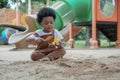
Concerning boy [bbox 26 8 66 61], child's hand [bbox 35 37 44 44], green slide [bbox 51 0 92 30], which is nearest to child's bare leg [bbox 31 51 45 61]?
boy [bbox 26 8 66 61]

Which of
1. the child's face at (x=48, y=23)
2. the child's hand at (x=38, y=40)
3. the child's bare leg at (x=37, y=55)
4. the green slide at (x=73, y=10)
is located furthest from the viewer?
the green slide at (x=73, y=10)

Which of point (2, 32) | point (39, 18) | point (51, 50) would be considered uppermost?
point (39, 18)

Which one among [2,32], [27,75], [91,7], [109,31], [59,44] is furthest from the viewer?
[2,32]

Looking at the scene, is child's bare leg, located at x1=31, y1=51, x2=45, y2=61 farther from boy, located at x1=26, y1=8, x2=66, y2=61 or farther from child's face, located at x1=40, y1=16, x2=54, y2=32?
child's face, located at x1=40, y1=16, x2=54, y2=32

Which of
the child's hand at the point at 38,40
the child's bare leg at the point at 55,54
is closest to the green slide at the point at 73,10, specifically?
the child's bare leg at the point at 55,54

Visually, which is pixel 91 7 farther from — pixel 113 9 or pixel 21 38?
pixel 21 38

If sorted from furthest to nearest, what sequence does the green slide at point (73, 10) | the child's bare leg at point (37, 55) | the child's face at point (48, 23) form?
the green slide at point (73, 10)
the child's bare leg at point (37, 55)
the child's face at point (48, 23)

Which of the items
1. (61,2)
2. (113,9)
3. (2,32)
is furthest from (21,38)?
(2,32)

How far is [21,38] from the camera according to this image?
1031 cm

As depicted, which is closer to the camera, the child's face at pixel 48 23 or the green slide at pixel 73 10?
the child's face at pixel 48 23

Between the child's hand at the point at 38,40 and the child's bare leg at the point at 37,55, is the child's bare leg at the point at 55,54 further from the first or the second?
the child's hand at the point at 38,40

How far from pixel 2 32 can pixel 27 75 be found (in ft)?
50.2

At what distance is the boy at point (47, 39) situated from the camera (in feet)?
13.3

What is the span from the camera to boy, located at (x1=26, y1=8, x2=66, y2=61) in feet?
13.3
